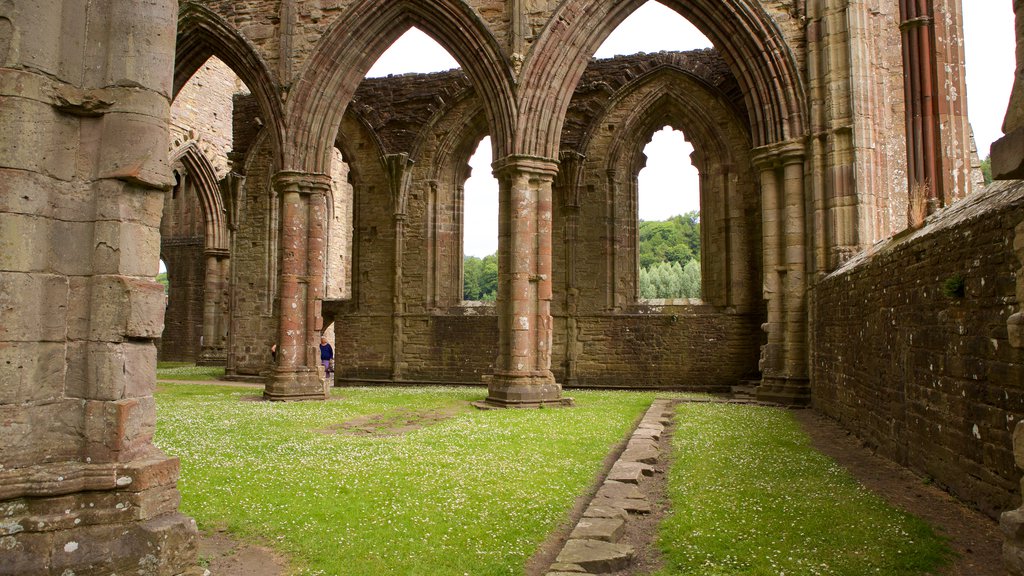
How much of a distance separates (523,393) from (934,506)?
6.59 m

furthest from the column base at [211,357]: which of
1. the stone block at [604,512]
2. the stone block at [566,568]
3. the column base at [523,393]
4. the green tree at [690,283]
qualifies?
the stone block at [566,568]

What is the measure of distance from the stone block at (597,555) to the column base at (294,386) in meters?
9.03

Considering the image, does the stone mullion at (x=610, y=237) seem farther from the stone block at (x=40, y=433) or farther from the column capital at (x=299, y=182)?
the stone block at (x=40, y=433)

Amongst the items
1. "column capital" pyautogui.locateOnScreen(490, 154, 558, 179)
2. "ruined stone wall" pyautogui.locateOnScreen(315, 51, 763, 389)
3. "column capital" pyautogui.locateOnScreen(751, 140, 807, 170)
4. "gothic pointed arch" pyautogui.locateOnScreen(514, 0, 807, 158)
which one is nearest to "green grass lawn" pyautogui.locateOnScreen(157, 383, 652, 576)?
"column capital" pyautogui.locateOnScreen(490, 154, 558, 179)

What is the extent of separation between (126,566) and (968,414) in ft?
15.1

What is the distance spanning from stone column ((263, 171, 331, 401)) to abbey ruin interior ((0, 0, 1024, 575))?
45 millimetres

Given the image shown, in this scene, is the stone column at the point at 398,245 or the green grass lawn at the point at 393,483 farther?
the stone column at the point at 398,245

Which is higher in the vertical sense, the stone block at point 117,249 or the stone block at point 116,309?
the stone block at point 117,249

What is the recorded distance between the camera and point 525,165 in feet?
36.3

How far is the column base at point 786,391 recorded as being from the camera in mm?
10336

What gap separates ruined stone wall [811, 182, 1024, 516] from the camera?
12.6ft

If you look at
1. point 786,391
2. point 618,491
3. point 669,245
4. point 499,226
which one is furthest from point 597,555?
point 669,245

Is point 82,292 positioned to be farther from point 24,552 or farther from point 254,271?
point 254,271

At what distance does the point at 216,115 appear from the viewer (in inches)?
1013
